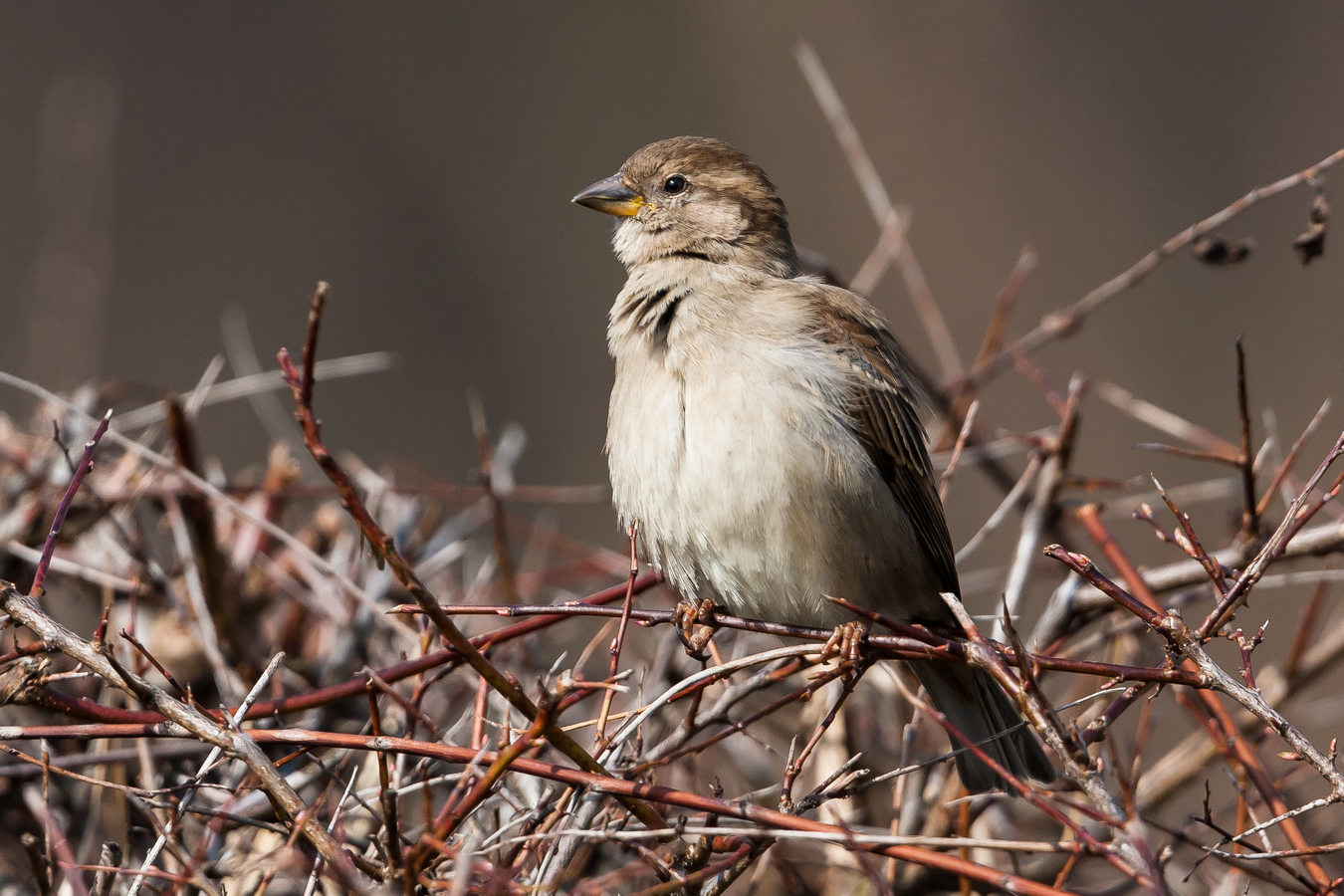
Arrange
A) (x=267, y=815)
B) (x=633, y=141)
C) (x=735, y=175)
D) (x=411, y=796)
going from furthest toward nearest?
1. (x=633, y=141)
2. (x=735, y=175)
3. (x=411, y=796)
4. (x=267, y=815)

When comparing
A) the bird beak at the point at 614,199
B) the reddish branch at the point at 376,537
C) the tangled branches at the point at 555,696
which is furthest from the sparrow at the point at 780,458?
the reddish branch at the point at 376,537

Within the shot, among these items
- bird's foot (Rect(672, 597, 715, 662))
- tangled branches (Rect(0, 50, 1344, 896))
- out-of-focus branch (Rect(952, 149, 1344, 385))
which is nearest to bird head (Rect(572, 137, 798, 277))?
tangled branches (Rect(0, 50, 1344, 896))

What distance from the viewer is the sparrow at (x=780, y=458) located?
349 cm

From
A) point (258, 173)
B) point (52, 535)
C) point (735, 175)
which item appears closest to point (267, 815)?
point (52, 535)

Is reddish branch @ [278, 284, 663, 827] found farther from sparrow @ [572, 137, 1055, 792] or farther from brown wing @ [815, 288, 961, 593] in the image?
brown wing @ [815, 288, 961, 593]

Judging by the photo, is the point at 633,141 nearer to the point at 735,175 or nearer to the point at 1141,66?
the point at 1141,66

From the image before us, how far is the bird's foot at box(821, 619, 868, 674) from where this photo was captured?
258 cm

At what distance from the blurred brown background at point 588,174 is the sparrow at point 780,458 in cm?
487

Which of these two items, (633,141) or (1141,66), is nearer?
(1141,66)

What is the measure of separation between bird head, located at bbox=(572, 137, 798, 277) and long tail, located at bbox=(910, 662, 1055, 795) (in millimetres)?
1421

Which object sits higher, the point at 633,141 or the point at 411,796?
the point at 633,141

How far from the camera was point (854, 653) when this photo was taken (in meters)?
2.69

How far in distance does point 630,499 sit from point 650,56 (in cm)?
785

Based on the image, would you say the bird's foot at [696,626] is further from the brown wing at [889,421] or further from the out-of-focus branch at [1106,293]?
the out-of-focus branch at [1106,293]
